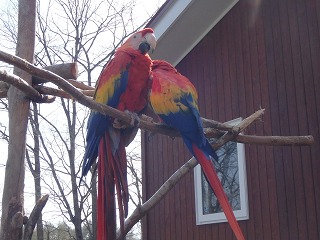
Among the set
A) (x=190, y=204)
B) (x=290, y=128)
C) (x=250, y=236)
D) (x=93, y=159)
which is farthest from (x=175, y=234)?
(x=93, y=159)

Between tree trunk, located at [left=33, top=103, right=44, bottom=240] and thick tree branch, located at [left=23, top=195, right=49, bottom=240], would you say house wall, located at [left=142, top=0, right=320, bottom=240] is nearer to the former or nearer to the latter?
thick tree branch, located at [left=23, top=195, right=49, bottom=240]

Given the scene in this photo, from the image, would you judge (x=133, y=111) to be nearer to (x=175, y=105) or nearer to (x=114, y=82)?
(x=114, y=82)

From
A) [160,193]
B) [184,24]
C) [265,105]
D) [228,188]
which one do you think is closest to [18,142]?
[160,193]

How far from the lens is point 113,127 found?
10.9 feet

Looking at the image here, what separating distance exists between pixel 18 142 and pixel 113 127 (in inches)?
22.2

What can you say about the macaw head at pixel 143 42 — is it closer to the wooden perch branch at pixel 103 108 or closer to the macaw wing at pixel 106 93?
the macaw wing at pixel 106 93

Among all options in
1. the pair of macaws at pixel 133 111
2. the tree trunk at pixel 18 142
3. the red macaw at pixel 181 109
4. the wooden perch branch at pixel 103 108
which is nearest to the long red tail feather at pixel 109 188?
the pair of macaws at pixel 133 111

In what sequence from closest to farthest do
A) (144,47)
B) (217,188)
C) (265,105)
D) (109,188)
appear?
(217,188) → (109,188) → (144,47) → (265,105)

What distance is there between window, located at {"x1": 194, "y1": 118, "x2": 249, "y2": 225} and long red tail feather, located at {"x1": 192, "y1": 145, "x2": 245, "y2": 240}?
8.22 ft

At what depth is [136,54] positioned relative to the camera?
11.5 ft

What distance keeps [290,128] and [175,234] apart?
1956 millimetres

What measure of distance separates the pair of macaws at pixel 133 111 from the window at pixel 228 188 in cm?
230

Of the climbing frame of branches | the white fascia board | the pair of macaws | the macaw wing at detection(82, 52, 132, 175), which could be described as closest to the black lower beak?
the pair of macaws

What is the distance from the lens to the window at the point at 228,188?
18.1 ft
